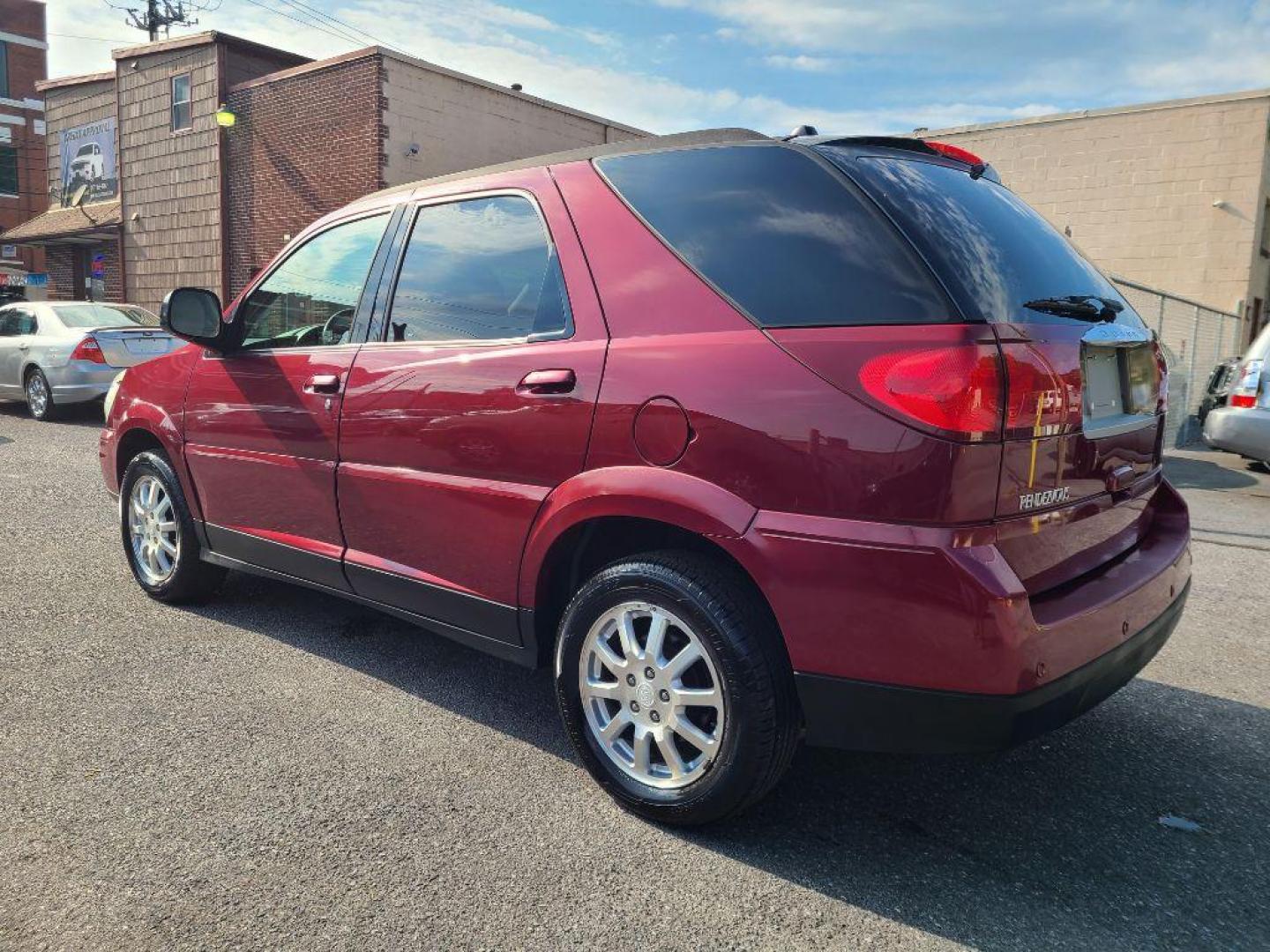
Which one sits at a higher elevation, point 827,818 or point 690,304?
point 690,304

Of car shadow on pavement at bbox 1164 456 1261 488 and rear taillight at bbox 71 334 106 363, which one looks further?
rear taillight at bbox 71 334 106 363

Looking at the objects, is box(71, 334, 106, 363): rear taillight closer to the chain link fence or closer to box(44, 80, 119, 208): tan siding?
the chain link fence

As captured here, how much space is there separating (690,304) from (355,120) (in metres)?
16.5

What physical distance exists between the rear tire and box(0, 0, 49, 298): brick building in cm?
3045

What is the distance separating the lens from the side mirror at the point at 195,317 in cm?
387

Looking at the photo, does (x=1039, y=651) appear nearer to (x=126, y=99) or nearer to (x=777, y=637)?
(x=777, y=637)

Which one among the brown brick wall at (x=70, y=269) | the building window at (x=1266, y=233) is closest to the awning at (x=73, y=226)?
the brown brick wall at (x=70, y=269)

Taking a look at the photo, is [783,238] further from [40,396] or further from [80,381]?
[40,396]

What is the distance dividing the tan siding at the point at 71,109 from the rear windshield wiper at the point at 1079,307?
83.7 feet

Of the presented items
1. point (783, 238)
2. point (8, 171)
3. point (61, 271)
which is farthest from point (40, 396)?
point (8, 171)

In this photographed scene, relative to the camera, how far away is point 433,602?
3.20 metres

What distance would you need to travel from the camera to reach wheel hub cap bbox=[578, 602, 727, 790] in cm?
251

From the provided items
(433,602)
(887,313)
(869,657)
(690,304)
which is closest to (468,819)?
(433,602)

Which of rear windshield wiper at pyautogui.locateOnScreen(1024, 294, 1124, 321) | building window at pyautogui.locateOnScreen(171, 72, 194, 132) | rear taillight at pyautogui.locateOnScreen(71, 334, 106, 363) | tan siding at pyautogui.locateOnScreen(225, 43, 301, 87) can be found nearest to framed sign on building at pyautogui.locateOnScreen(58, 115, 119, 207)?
building window at pyautogui.locateOnScreen(171, 72, 194, 132)
